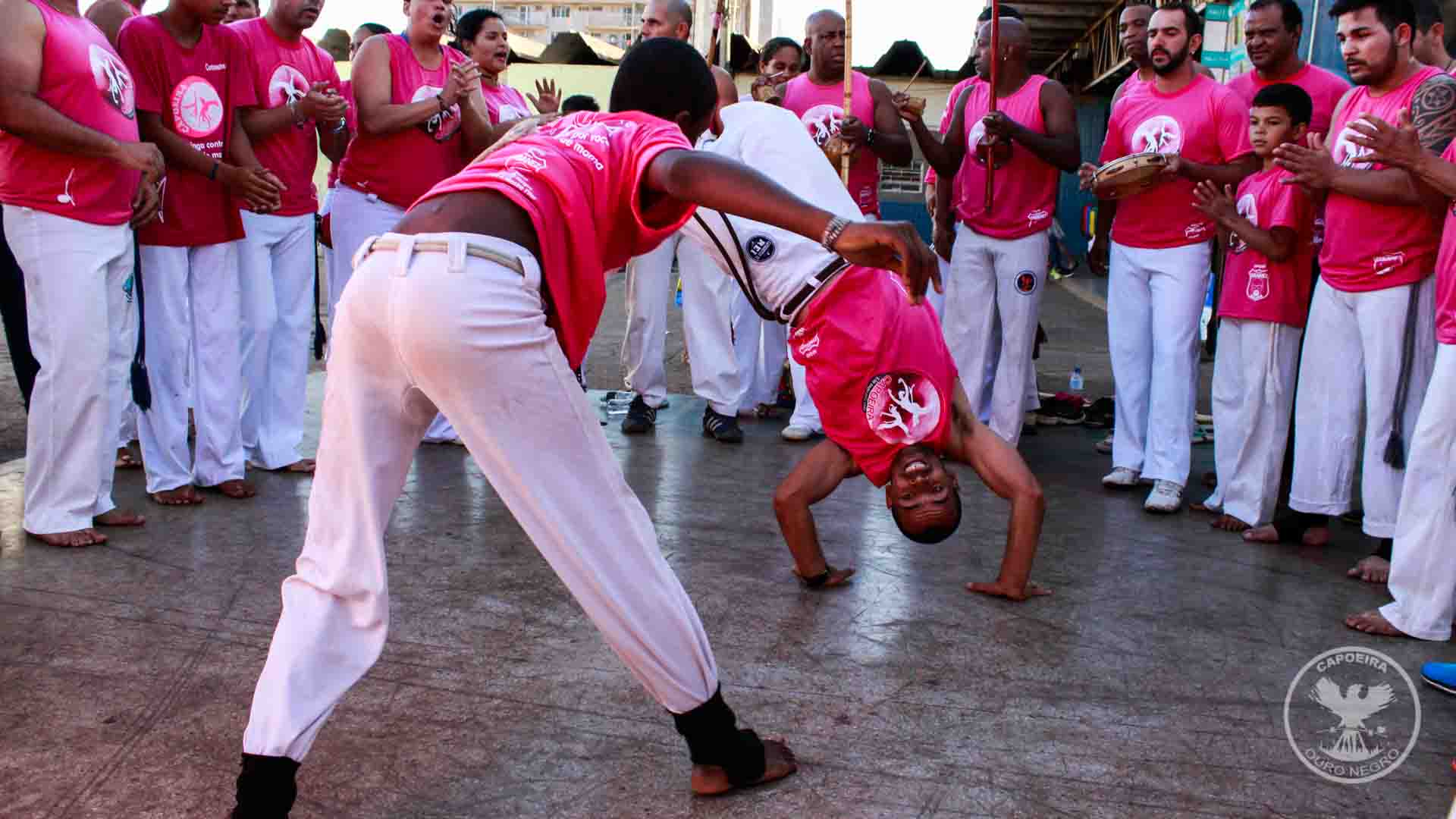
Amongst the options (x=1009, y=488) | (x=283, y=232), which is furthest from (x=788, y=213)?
(x=283, y=232)

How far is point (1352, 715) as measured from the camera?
129 inches

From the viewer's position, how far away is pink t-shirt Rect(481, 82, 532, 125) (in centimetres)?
637

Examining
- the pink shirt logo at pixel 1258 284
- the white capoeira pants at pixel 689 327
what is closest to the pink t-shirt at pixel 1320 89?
the pink shirt logo at pixel 1258 284

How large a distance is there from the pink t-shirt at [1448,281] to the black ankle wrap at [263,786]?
3.41 meters

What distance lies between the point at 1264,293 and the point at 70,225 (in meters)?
4.53

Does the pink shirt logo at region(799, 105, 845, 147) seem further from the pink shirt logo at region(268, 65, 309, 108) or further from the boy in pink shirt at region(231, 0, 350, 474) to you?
the pink shirt logo at region(268, 65, 309, 108)

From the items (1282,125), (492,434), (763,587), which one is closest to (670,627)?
(492,434)

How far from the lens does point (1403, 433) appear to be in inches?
176

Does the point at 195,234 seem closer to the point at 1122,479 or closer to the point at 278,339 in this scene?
the point at 278,339

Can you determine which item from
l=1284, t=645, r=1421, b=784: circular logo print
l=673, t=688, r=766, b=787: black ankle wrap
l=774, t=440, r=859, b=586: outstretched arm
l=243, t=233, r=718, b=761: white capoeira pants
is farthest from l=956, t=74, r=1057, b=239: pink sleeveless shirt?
l=243, t=233, r=718, b=761: white capoeira pants

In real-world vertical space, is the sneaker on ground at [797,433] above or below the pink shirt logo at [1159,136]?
below

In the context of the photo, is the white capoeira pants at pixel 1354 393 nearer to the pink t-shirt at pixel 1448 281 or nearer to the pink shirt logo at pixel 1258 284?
the pink shirt logo at pixel 1258 284

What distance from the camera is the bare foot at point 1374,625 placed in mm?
3885

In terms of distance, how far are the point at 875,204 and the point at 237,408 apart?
360 cm
